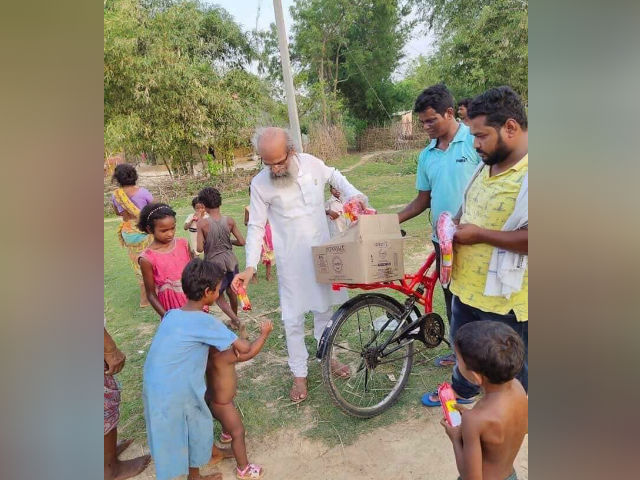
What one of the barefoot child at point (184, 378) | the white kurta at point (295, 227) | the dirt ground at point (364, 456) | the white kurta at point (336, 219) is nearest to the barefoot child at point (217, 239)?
the white kurta at point (295, 227)

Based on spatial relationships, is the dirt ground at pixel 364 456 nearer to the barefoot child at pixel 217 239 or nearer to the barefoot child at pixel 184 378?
the barefoot child at pixel 184 378

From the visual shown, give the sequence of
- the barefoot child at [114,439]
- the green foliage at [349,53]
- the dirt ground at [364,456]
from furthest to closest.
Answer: the green foliage at [349,53] → the dirt ground at [364,456] → the barefoot child at [114,439]

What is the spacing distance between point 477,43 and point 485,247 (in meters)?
10.9

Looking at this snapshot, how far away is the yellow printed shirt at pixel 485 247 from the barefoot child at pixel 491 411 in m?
0.48

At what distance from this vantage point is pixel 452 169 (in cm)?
276

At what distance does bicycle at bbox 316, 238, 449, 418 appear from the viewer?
8.68 ft

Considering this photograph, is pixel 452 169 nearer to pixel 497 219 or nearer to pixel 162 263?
pixel 497 219

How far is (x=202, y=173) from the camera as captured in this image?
14602 millimetres

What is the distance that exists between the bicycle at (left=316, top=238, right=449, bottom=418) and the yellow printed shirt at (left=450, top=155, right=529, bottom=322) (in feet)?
1.79

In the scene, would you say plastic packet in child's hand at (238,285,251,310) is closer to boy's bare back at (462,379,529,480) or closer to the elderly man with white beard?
the elderly man with white beard

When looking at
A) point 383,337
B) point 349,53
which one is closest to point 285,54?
point 383,337

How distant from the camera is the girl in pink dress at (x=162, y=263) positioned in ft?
9.73
